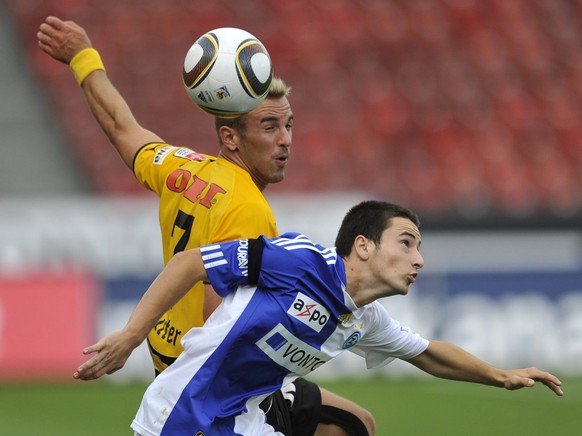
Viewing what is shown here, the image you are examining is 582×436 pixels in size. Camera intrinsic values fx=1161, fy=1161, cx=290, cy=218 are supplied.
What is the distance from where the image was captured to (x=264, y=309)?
4.86m

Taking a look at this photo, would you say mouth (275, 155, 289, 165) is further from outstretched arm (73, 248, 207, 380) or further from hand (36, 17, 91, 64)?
hand (36, 17, 91, 64)

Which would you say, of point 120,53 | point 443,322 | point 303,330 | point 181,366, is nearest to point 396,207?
point 303,330

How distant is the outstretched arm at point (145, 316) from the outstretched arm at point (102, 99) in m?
1.48

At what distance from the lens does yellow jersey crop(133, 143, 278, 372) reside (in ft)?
17.1

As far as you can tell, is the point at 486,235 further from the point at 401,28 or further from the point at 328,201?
the point at 401,28

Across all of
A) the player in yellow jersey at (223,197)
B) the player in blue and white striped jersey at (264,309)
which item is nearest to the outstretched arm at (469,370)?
the player in yellow jersey at (223,197)

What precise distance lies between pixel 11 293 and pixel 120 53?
5553mm

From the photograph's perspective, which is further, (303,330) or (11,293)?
(11,293)

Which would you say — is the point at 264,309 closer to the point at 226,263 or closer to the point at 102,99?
the point at 226,263

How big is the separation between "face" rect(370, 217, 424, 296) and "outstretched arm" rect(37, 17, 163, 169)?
166cm

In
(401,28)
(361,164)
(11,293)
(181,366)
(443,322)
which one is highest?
(401,28)

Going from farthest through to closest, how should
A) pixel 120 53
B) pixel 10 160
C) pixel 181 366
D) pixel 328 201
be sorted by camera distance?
pixel 120 53
pixel 10 160
pixel 328 201
pixel 181 366

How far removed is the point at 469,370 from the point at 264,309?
4.04 feet

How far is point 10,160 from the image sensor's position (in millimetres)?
15633
